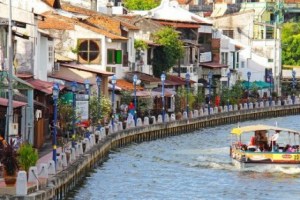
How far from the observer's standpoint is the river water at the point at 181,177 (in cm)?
6106

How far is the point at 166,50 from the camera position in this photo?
11388cm

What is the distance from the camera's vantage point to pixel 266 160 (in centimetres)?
6988

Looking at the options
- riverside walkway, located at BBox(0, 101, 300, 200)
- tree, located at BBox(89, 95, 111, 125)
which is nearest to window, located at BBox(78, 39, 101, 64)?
riverside walkway, located at BBox(0, 101, 300, 200)

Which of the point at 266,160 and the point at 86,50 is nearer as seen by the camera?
the point at 266,160

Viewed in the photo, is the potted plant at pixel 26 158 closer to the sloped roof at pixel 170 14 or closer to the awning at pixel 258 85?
the sloped roof at pixel 170 14

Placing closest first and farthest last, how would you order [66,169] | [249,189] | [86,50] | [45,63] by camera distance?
[66,169] < [249,189] < [45,63] < [86,50]

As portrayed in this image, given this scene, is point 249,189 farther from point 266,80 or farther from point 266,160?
point 266,80

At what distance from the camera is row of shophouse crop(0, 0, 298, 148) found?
72.2m

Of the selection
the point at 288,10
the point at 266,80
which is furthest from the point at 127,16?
the point at 288,10

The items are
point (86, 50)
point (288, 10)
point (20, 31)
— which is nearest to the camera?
point (20, 31)

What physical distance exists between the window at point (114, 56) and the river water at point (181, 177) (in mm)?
13938

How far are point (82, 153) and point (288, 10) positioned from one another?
13041cm


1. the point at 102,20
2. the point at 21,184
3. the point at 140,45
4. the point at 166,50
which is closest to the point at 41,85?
the point at 21,184

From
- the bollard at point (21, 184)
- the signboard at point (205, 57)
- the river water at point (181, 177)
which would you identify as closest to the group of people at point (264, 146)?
the river water at point (181, 177)
